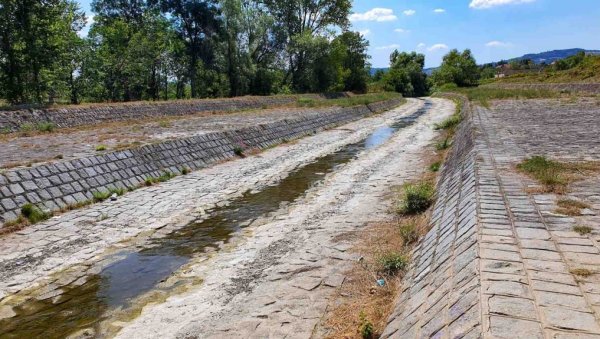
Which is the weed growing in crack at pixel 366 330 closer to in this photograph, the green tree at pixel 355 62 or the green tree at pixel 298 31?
the green tree at pixel 298 31

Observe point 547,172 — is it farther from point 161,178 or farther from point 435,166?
point 161,178

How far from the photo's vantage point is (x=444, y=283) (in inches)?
174

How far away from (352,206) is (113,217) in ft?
19.1

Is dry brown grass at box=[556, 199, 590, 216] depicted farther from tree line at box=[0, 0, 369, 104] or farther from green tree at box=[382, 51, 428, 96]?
green tree at box=[382, 51, 428, 96]

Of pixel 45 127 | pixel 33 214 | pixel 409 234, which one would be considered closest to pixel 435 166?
pixel 409 234

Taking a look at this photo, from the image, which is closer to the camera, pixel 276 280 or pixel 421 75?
pixel 276 280

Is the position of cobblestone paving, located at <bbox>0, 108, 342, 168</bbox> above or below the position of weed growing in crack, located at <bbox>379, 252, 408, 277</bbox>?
above

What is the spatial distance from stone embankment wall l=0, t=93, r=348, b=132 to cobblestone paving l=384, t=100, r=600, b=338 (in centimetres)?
2089

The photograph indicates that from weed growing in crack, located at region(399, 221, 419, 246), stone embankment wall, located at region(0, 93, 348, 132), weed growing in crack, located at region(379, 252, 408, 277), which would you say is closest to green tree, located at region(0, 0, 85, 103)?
stone embankment wall, located at region(0, 93, 348, 132)

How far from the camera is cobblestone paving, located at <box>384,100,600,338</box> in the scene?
329 centimetres

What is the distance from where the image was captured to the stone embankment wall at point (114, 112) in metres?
21.3

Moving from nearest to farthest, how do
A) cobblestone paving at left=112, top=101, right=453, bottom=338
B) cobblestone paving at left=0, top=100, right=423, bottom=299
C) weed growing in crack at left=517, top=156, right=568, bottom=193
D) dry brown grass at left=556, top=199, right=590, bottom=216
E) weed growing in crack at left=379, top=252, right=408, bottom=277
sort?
cobblestone paving at left=112, top=101, right=453, bottom=338, dry brown grass at left=556, top=199, right=590, bottom=216, weed growing in crack at left=379, top=252, right=408, bottom=277, weed growing in crack at left=517, top=156, right=568, bottom=193, cobblestone paving at left=0, top=100, right=423, bottom=299

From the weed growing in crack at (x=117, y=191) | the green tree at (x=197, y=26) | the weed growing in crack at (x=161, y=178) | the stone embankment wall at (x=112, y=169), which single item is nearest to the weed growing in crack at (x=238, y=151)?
the stone embankment wall at (x=112, y=169)

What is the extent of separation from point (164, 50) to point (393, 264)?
4641 centimetres
